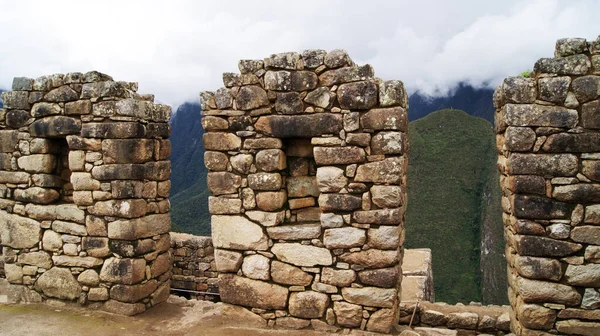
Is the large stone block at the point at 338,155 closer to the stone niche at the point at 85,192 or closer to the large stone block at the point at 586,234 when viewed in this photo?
the large stone block at the point at 586,234

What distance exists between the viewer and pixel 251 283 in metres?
5.15

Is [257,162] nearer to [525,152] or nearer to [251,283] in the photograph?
Result: [251,283]

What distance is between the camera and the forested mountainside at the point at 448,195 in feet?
83.8

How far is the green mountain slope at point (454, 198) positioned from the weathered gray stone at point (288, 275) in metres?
19.4

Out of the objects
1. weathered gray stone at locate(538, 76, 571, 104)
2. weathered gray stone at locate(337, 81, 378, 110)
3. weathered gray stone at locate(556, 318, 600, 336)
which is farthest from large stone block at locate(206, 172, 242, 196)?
weathered gray stone at locate(556, 318, 600, 336)

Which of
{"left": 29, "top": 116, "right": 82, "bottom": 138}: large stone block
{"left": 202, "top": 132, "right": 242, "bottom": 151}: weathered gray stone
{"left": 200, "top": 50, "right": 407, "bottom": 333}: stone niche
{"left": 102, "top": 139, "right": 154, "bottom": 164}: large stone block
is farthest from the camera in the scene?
{"left": 29, "top": 116, "right": 82, "bottom": 138}: large stone block

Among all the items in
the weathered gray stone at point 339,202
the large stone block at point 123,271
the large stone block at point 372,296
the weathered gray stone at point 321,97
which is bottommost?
the large stone block at point 372,296

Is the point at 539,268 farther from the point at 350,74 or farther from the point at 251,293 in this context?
the point at 251,293

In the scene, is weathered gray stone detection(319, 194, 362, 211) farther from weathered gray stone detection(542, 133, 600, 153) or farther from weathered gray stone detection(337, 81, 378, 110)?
weathered gray stone detection(542, 133, 600, 153)

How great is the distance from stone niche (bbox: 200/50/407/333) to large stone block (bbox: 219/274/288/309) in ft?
0.04

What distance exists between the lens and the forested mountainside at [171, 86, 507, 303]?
2553cm

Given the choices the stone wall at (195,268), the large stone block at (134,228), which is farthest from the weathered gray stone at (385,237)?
the stone wall at (195,268)

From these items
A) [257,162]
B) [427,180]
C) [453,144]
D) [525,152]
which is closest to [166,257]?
[257,162]

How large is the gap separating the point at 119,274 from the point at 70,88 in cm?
252
